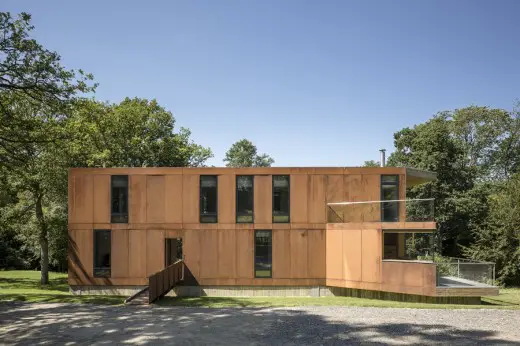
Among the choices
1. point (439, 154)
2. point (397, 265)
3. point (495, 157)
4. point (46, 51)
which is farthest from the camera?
point (495, 157)

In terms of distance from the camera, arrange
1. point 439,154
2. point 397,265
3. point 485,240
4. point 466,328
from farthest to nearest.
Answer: point 439,154 → point 485,240 → point 397,265 → point 466,328

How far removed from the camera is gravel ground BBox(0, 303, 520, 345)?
517 inches

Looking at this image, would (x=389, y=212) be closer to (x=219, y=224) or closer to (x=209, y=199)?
(x=219, y=224)

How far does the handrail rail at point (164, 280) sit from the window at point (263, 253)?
13.2ft

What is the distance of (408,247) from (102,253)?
15771 mm

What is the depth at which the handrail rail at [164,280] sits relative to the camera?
1923 cm

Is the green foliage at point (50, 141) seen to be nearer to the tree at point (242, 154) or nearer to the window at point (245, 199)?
the window at point (245, 199)

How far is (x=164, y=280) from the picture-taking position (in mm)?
20844

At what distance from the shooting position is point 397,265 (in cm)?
2023

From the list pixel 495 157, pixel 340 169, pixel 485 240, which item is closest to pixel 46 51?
pixel 340 169

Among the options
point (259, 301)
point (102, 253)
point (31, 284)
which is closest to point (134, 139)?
point (31, 284)

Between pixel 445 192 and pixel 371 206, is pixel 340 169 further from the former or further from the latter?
pixel 445 192

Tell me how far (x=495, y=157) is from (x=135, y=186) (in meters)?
40.8

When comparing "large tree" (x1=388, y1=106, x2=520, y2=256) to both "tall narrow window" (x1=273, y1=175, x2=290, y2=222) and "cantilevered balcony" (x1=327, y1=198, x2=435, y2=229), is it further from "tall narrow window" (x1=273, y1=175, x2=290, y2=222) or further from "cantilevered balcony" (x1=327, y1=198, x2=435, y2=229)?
"tall narrow window" (x1=273, y1=175, x2=290, y2=222)
